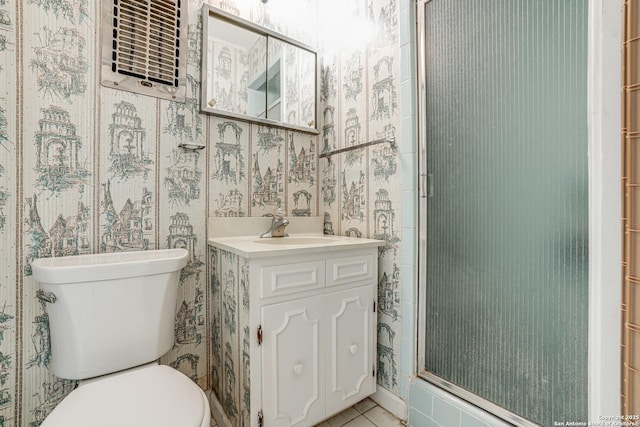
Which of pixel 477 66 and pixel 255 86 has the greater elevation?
pixel 255 86

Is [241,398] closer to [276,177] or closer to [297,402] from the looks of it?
[297,402]

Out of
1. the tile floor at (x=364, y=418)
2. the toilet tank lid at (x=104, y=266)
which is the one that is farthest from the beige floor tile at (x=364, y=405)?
the toilet tank lid at (x=104, y=266)

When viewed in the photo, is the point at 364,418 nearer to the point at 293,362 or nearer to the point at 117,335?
the point at 293,362

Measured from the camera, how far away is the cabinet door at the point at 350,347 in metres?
1.22

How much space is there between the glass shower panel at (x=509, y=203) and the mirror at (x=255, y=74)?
29.7 inches

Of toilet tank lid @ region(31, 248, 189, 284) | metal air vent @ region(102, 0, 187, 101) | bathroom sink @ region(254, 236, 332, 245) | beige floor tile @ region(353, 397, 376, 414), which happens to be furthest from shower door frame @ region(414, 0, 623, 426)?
metal air vent @ region(102, 0, 187, 101)

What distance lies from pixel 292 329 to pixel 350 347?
1.09 feet

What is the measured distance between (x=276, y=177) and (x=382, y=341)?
104cm

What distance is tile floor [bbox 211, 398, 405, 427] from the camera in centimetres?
130

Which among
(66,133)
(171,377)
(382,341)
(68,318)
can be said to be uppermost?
(66,133)

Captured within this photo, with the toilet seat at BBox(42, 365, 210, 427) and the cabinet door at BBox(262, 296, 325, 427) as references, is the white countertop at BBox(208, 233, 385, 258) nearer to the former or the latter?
the cabinet door at BBox(262, 296, 325, 427)

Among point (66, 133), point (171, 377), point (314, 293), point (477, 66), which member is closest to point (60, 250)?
point (66, 133)

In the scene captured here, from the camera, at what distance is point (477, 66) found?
106 cm

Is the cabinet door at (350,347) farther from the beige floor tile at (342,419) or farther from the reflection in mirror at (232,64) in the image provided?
the reflection in mirror at (232,64)
